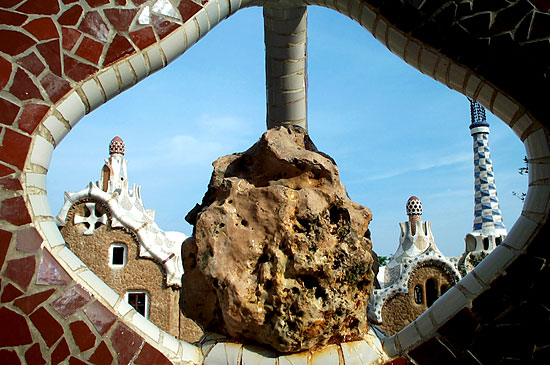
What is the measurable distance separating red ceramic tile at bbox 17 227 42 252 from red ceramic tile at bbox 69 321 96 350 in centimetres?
42

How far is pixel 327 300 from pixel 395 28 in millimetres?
1683

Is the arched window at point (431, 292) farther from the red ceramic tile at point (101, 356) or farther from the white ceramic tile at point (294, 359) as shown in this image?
the red ceramic tile at point (101, 356)

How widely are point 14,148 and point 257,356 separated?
1.63m

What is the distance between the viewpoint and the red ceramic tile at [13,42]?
113 inches

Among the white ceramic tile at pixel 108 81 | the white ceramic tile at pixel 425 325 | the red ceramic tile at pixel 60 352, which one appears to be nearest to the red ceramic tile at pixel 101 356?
the red ceramic tile at pixel 60 352

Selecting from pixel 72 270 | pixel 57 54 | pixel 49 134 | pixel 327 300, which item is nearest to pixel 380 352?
pixel 327 300

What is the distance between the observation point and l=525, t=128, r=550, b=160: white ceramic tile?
3074mm

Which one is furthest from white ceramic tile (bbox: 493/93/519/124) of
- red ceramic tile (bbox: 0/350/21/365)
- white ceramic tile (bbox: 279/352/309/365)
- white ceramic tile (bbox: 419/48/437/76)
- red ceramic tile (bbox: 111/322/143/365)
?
red ceramic tile (bbox: 0/350/21/365)

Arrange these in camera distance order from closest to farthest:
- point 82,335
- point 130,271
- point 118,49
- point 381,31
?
point 82,335 → point 118,49 → point 381,31 → point 130,271

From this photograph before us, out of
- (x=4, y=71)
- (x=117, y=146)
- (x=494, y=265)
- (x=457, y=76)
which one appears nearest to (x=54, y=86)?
(x=4, y=71)

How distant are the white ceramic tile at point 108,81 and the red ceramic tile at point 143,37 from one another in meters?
0.22

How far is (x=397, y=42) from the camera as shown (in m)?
3.44

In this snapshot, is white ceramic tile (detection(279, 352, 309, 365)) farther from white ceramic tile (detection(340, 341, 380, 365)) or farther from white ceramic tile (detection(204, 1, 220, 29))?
white ceramic tile (detection(204, 1, 220, 29))

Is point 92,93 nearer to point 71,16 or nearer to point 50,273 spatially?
point 71,16
